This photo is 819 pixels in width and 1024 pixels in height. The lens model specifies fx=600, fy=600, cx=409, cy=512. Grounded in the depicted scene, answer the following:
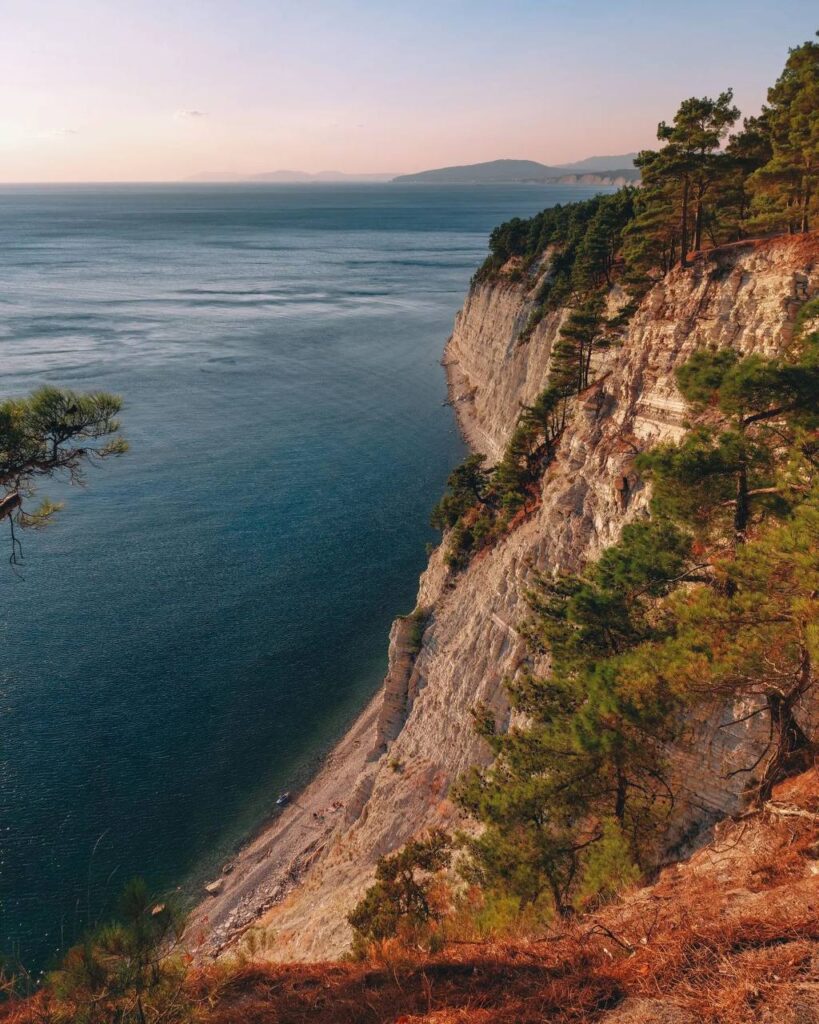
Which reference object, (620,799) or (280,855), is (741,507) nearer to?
(620,799)

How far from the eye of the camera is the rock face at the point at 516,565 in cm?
2366

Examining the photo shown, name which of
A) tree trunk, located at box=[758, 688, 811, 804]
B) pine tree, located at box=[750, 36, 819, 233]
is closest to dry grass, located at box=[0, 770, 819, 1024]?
tree trunk, located at box=[758, 688, 811, 804]

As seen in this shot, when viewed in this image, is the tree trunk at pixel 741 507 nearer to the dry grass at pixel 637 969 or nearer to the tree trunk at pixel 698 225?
the dry grass at pixel 637 969

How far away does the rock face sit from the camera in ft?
77.6

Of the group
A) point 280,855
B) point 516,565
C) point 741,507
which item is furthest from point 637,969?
point 280,855

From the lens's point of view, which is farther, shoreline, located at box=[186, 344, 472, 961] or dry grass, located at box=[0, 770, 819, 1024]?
shoreline, located at box=[186, 344, 472, 961]

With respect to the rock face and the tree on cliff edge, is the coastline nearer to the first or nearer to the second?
the rock face

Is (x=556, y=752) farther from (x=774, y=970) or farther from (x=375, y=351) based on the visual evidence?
(x=375, y=351)

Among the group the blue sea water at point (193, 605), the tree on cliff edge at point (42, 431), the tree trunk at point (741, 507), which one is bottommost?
the blue sea water at point (193, 605)

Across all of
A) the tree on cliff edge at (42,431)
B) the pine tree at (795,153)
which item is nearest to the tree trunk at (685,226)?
the pine tree at (795,153)

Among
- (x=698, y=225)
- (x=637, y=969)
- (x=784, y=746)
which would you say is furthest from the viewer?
(x=698, y=225)

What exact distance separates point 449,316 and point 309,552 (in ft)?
287

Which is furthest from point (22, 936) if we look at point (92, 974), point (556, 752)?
point (556, 752)

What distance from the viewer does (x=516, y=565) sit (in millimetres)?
27156
